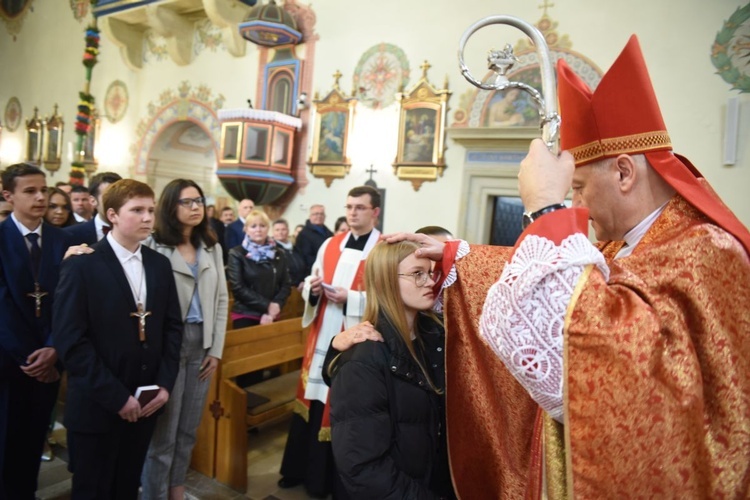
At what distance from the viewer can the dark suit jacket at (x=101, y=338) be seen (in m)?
2.04

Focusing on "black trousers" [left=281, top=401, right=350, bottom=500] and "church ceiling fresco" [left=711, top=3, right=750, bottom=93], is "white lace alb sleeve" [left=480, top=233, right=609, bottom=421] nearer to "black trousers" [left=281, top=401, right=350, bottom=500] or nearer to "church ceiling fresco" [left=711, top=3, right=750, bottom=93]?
"black trousers" [left=281, top=401, right=350, bottom=500]

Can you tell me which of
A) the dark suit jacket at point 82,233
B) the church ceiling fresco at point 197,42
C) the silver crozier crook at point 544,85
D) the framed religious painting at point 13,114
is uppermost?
the church ceiling fresco at point 197,42

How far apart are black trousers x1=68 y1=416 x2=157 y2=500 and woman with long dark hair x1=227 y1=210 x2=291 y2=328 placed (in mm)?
1691

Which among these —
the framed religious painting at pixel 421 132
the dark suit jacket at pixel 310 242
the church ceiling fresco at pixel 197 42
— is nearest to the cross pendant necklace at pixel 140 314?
the dark suit jacket at pixel 310 242

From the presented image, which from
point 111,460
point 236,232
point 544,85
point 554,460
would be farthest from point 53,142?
point 554,460

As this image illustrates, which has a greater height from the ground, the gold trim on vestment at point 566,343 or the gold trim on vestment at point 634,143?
the gold trim on vestment at point 634,143

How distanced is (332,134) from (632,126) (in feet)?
25.9

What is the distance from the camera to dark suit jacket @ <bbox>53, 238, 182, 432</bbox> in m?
2.04

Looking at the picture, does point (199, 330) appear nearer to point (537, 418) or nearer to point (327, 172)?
point (537, 418)

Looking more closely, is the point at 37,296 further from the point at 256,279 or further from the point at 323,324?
the point at 256,279

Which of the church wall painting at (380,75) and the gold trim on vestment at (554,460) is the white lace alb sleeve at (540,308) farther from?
the church wall painting at (380,75)

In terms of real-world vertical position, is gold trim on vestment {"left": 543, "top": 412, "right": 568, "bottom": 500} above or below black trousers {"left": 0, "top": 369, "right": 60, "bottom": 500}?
above

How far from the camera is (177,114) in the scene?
1083 centimetres

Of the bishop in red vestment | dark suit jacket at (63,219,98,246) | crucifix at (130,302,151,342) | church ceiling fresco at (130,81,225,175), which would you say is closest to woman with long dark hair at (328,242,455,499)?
the bishop in red vestment
